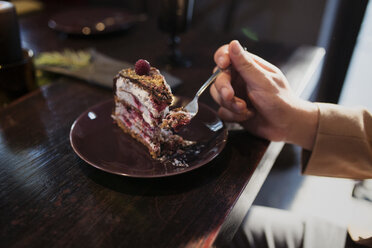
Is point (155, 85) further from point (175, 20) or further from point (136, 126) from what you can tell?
point (175, 20)

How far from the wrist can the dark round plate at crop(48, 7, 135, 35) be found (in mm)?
1087

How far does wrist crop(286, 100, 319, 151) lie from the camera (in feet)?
2.77

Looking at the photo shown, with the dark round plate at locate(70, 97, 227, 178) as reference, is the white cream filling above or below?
above

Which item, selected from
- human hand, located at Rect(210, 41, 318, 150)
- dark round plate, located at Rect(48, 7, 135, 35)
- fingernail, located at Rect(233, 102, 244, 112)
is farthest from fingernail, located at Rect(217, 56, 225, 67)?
dark round plate, located at Rect(48, 7, 135, 35)

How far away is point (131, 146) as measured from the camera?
31.6 inches

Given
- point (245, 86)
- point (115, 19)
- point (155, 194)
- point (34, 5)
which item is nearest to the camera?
point (155, 194)

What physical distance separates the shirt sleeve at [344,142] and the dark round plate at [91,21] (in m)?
1.14

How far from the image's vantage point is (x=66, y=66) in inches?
49.6

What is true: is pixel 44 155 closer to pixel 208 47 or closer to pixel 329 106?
pixel 329 106

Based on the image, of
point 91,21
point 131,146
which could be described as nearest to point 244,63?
point 131,146

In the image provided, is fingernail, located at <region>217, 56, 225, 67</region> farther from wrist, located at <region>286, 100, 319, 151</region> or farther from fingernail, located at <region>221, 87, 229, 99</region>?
wrist, located at <region>286, 100, 319, 151</region>

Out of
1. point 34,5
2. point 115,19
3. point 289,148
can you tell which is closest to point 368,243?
point 289,148

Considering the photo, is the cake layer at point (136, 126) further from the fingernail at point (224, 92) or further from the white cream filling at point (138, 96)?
the fingernail at point (224, 92)

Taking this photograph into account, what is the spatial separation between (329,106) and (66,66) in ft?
3.20
